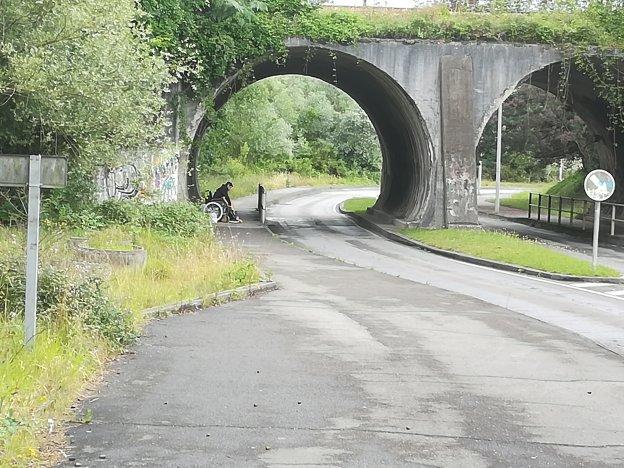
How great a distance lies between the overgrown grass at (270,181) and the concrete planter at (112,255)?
3046cm

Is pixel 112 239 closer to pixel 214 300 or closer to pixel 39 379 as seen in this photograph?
pixel 214 300

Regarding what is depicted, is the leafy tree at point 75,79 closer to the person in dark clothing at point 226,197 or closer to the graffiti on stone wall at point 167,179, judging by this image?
the graffiti on stone wall at point 167,179

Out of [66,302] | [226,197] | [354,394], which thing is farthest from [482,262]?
[354,394]

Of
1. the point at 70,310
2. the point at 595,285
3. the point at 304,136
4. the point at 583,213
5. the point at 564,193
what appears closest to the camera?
the point at 70,310

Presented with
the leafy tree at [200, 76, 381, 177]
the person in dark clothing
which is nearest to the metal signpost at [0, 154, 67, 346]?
the person in dark clothing

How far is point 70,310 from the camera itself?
8.80 meters

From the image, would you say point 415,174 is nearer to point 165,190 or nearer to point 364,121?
point 165,190

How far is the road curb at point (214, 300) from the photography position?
1115cm

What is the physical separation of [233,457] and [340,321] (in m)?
5.98

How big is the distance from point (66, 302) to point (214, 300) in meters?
3.82

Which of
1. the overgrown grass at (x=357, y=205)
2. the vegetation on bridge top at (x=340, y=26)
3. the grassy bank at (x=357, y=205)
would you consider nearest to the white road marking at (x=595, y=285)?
the vegetation on bridge top at (x=340, y=26)

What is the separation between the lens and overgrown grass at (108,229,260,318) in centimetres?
1161

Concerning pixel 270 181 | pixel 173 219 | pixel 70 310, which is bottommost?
pixel 70 310

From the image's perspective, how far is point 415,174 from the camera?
29.7 m
